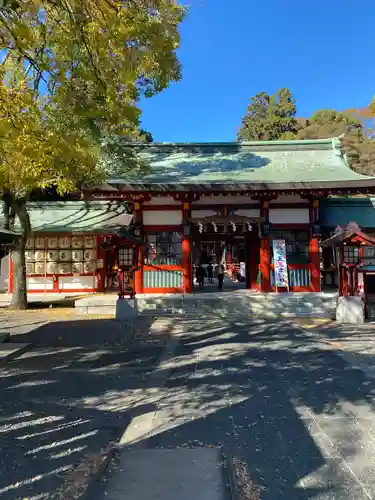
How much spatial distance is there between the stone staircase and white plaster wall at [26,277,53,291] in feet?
20.1

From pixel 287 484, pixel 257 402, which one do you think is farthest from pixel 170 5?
pixel 287 484

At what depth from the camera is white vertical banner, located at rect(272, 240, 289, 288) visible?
1492cm

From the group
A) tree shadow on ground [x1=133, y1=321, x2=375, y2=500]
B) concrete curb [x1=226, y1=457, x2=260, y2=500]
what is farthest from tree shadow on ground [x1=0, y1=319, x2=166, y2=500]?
concrete curb [x1=226, y1=457, x2=260, y2=500]

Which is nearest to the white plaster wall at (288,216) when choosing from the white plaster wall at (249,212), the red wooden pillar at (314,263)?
the white plaster wall at (249,212)

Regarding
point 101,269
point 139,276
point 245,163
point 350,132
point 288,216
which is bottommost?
point 139,276

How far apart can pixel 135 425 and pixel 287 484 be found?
1.98 metres

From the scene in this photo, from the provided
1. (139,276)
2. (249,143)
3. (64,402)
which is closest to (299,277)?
(139,276)

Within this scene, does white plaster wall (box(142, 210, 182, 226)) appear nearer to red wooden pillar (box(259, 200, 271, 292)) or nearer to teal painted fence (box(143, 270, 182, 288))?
teal painted fence (box(143, 270, 182, 288))

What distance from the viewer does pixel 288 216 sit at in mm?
15609

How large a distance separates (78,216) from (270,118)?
3993cm

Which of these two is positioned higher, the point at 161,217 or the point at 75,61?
the point at 75,61

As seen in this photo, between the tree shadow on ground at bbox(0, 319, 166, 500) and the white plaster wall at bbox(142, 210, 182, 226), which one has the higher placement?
the white plaster wall at bbox(142, 210, 182, 226)

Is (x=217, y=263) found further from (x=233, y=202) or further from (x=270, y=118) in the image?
(x=270, y=118)

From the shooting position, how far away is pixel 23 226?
14773 millimetres
